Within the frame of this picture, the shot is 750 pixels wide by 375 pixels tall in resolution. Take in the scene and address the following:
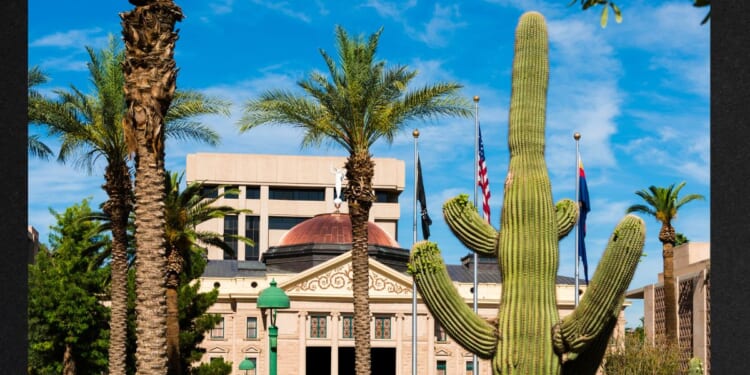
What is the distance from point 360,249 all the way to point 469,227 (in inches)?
506

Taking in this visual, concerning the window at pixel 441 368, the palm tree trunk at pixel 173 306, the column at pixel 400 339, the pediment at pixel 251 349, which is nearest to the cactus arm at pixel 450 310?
the palm tree trunk at pixel 173 306

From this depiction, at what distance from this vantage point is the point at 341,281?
72.2 m

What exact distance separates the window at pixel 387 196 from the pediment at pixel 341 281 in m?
42.3

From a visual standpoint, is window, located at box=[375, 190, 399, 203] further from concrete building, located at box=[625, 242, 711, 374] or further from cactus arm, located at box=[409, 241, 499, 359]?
cactus arm, located at box=[409, 241, 499, 359]

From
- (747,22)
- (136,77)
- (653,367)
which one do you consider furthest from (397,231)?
(747,22)

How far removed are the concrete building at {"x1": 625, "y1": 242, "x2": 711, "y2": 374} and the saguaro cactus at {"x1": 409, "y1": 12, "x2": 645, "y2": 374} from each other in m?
31.9

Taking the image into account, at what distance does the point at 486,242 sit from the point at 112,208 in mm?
17035

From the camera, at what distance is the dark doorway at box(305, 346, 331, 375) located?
75125mm

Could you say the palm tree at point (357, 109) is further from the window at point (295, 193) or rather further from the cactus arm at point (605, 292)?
the window at point (295, 193)

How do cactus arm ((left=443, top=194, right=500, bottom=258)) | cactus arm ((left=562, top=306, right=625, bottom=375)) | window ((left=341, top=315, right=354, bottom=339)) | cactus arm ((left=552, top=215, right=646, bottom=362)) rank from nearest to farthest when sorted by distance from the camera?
1. cactus arm ((left=552, top=215, right=646, bottom=362))
2. cactus arm ((left=562, top=306, right=625, bottom=375))
3. cactus arm ((left=443, top=194, right=500, bottom=258))
4. window ((left=341, top=315, right=354, bottom=339))

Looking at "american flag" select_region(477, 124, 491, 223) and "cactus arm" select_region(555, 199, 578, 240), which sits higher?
"american flag" select_region(477, 124, 491, 223)

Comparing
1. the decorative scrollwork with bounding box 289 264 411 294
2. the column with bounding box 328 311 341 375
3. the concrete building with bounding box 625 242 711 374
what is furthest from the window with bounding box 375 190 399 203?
the concrete building with bounding box 625 242 711 374
